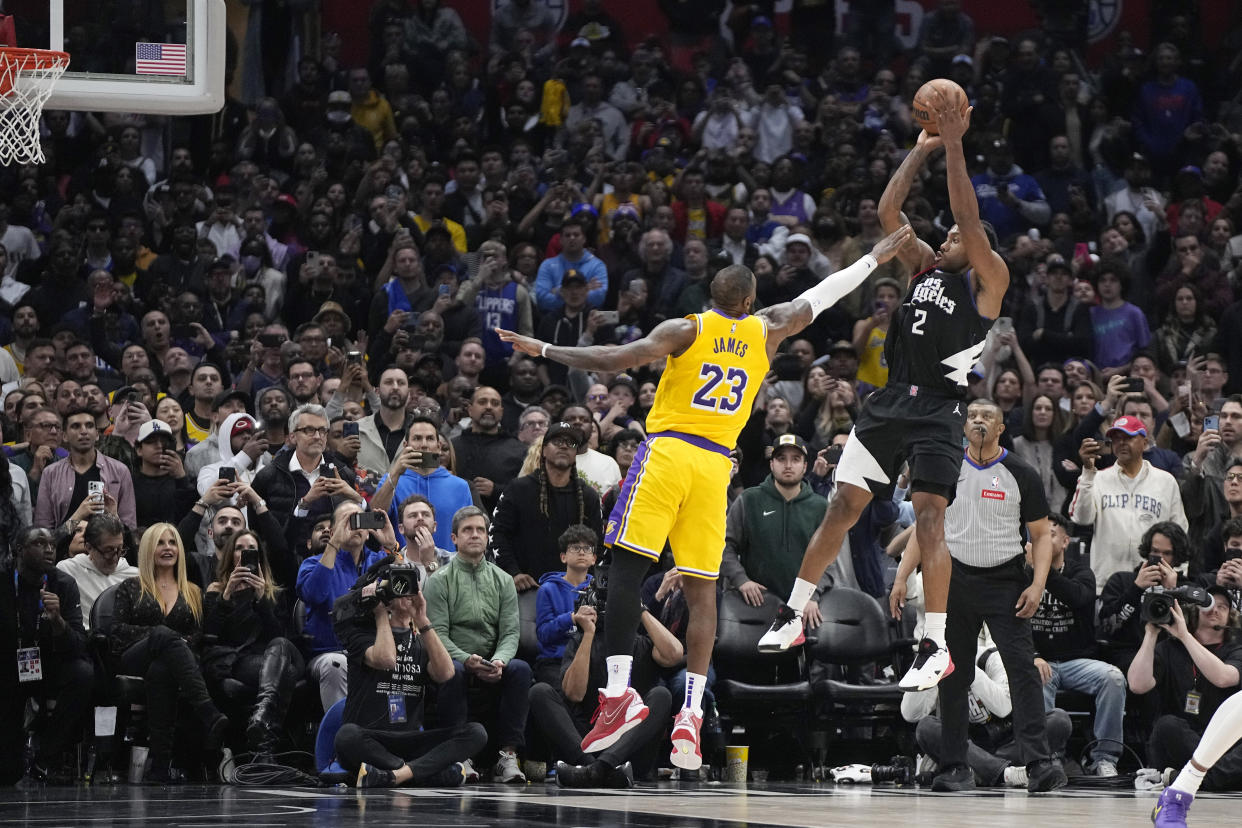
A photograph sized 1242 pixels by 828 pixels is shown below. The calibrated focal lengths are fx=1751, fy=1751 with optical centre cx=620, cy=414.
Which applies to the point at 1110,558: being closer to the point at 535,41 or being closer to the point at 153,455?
the point at 153,455

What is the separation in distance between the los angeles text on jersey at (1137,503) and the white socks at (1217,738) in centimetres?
577

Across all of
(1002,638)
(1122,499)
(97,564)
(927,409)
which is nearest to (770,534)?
(1002,638)

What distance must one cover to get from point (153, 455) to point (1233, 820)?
8114 millimetres

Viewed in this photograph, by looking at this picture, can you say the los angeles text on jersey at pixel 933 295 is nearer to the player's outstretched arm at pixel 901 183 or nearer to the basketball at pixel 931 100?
the player's outstretched arm at pixel 901 183

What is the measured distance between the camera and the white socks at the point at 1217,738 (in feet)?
26.4

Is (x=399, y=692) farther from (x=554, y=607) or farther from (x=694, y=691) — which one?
(x=694, y=691)

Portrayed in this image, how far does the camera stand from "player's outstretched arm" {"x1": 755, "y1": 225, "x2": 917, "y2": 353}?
31.5 ft

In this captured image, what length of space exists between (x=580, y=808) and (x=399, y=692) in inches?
103

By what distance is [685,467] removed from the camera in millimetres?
9289

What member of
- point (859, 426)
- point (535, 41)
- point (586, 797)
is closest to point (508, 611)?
point (586, 797)

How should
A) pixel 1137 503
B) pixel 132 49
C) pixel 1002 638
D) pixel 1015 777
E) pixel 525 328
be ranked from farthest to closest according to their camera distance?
pixel 525 328
pixel 1137 503
pixel 1015 777
pixel 132 49
pixel 1002 638

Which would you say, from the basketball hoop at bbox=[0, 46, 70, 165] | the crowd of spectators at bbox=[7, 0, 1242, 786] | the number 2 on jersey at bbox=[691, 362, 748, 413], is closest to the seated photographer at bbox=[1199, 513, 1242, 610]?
the crowd of spectators at bbox=[7, 0, 1242, 786]

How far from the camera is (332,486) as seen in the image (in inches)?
494

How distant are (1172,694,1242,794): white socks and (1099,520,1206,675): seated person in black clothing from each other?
15.2 ft
